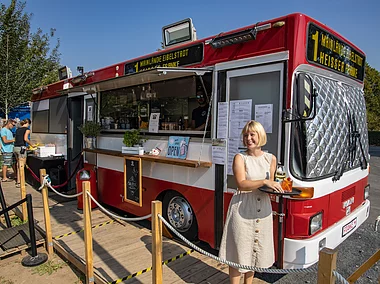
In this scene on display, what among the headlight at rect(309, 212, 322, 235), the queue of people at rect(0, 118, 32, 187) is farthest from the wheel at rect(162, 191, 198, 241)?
the queue of people at rect(0, 118, 32, 187)

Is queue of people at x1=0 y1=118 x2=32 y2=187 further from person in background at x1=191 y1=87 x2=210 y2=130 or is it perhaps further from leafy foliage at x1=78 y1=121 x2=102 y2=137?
person in background at x1=191 y1=87 x2=210 y2=130

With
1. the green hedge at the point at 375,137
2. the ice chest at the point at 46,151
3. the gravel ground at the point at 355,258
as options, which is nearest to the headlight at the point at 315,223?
the gravel ground at the point at 355,258

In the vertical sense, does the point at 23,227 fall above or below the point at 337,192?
below

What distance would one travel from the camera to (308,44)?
2.83 meters

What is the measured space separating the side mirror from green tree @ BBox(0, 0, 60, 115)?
15.0m

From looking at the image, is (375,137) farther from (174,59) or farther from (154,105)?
(174,59)

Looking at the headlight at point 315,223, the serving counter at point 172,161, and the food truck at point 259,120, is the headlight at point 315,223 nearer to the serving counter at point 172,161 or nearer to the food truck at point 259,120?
the food truck at point 259,120

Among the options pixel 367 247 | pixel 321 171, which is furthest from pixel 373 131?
pixel 321 171

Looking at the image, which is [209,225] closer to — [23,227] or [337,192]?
[337,192]

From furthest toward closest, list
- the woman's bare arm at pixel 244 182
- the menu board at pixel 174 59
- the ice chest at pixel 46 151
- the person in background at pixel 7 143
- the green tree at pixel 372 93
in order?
the green tree at pixel 372 93 < the person in background at pixel 7 143 < the ice chest at pixel 46 151 < the menu board at pixel 174 59 < the woman's bare arm at pixel 244 182

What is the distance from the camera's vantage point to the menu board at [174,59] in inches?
145

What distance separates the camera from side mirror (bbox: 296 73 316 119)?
2712 mm

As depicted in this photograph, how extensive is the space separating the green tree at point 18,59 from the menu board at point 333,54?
48.9ft

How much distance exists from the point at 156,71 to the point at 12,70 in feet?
45.7
